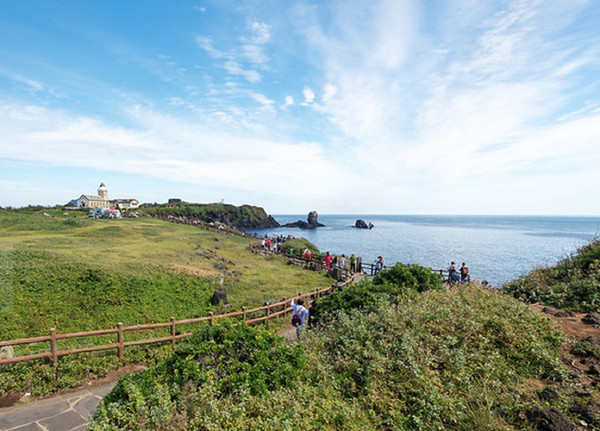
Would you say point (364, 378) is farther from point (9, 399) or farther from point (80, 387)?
point (9, 399)

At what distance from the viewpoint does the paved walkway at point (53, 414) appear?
598 centimetres

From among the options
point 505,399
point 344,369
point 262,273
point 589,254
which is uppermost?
point 589,254

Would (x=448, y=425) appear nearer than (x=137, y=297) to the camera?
Yes

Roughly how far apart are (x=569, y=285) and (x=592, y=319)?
306 cm

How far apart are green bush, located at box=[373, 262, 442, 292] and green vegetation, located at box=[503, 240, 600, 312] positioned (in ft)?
9.50

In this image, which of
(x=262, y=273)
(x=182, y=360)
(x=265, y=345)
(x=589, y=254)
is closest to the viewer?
(x=182, y=360)

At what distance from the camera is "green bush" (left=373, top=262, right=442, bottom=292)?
38.1ft

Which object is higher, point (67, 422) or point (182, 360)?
point (182, 360)

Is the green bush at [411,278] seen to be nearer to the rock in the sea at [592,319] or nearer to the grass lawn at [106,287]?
the rock in the sea at [592,319]

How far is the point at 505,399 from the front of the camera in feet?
15.1

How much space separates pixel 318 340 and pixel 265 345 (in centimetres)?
194

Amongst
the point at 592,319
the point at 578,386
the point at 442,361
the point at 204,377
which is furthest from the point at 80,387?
the point at 592,319

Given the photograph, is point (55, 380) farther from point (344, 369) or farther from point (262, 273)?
point (262, 273)

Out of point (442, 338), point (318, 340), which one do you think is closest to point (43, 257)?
point (318, 340)
